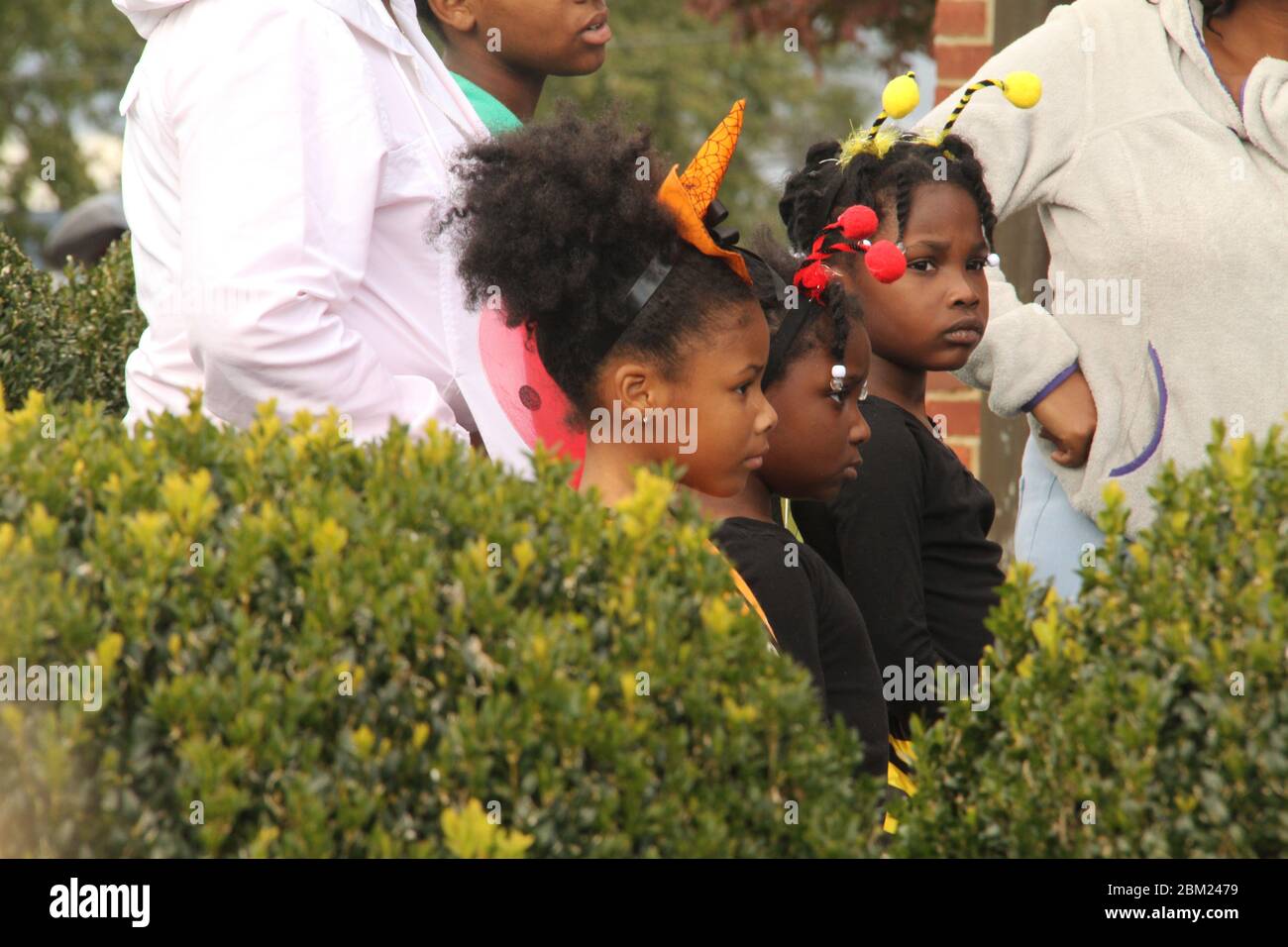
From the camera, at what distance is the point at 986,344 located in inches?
157

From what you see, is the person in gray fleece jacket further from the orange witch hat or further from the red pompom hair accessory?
the orange witch hat

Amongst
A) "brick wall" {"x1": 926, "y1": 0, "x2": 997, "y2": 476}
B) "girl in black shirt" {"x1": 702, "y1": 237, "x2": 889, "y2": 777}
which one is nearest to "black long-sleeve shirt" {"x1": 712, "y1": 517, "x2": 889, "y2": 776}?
"girl in black shirt" {"x1": 702, "y1": 237, "x2": 889, "y2": 777}

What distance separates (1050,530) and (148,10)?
7.31ft

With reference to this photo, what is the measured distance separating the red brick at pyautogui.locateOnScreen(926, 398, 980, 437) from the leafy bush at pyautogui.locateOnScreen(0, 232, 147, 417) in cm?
272

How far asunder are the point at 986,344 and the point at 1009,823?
1.72m

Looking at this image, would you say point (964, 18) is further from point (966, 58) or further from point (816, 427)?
point (816, 427)

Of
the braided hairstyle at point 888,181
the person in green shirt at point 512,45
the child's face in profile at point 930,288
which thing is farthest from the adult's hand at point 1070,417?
the person in green shirt at point 512,45

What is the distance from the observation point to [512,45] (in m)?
3.59

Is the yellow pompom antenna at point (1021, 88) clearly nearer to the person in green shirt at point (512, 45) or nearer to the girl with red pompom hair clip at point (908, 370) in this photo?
the girl with red pompom hair clip at point (908, 370)

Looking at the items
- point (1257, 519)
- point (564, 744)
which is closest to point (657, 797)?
point (564, 744)

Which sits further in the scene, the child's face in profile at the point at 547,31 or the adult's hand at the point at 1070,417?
the adult's hand at the point at 1070,417

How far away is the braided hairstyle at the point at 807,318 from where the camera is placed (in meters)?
3.57
